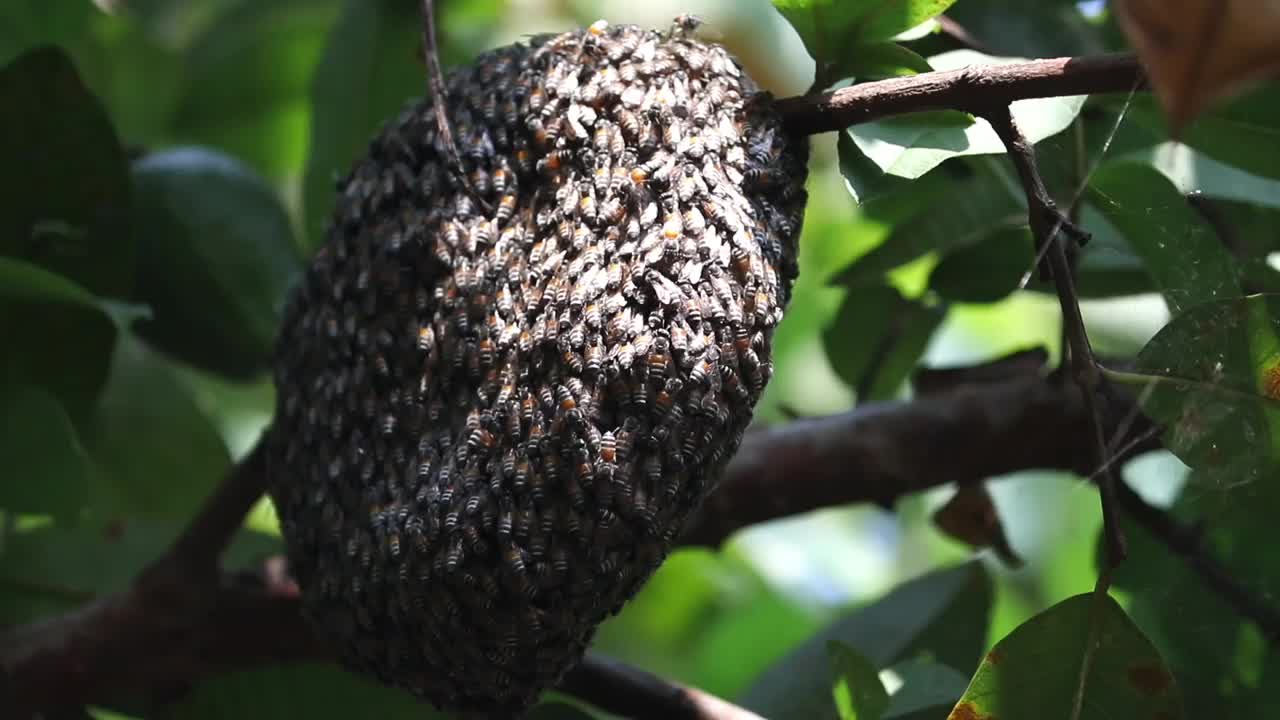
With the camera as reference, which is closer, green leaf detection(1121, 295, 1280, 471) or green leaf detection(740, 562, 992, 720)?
green leaf detection(1121, 295, 1280, 471)

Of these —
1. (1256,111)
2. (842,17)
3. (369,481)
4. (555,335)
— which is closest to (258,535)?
(369,481)

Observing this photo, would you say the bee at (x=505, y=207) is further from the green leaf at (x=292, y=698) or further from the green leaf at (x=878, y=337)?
the green leaf at (x=878, y=337)

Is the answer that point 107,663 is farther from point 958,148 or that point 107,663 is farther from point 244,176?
point 958,148

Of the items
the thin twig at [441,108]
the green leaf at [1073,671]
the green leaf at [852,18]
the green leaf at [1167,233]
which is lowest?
the green leaf at [1073,671]

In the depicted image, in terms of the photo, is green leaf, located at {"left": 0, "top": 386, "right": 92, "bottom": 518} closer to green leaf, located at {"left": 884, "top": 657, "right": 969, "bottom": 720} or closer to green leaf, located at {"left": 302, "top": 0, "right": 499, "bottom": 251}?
green leaf, located at {"left": 302, "top": 0, "right": 499, "bottom": 251}

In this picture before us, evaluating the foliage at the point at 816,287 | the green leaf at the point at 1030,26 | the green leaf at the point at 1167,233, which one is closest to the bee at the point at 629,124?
the foliage at the point at 816,287

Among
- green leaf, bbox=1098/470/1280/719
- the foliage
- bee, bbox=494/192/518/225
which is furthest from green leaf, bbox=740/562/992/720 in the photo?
bee, bbox=494/192/518/225
